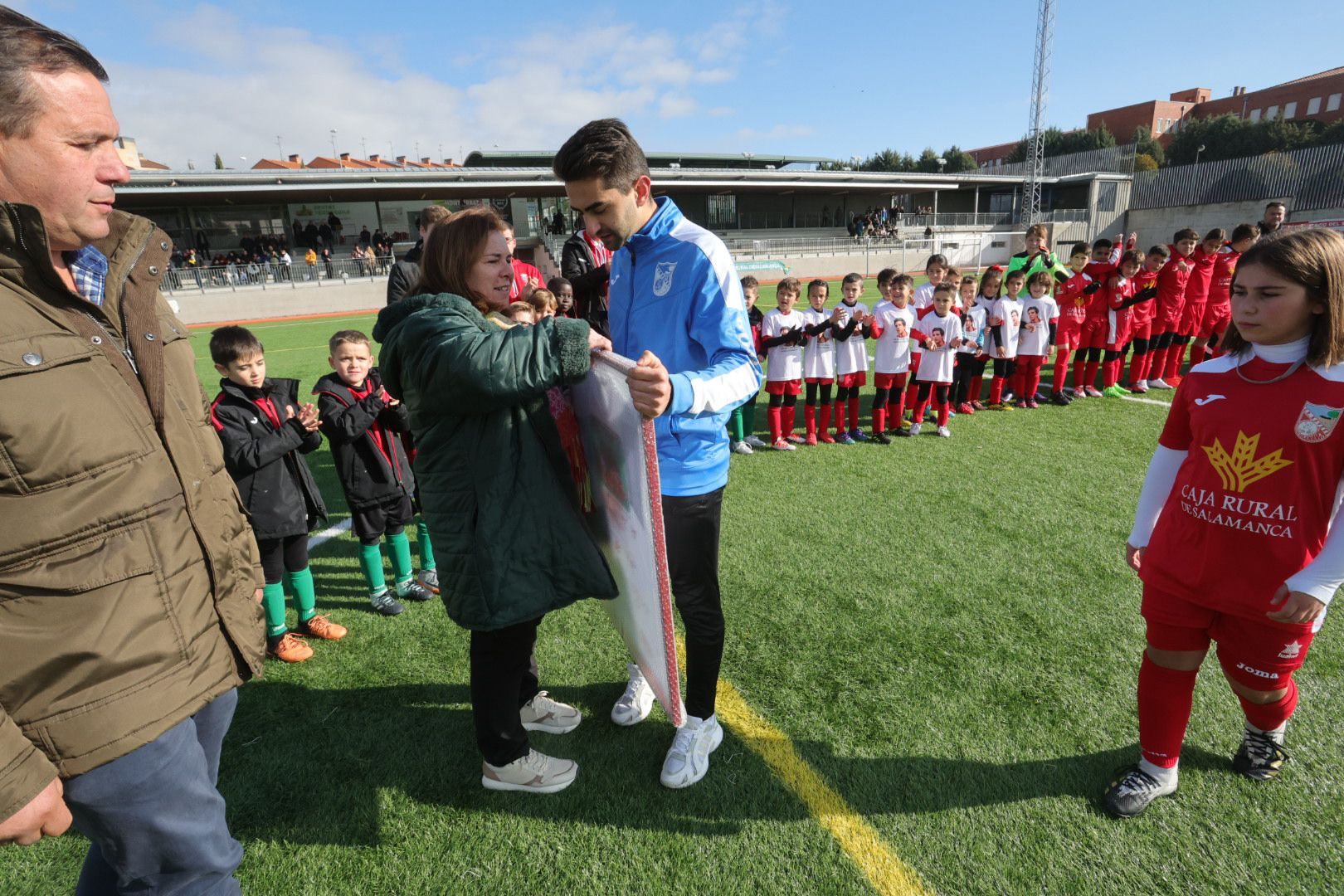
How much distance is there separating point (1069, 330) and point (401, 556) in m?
8.39

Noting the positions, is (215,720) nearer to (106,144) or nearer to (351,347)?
(106,144)

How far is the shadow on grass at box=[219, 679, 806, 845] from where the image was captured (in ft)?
7.39

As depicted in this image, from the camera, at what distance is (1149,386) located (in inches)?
339

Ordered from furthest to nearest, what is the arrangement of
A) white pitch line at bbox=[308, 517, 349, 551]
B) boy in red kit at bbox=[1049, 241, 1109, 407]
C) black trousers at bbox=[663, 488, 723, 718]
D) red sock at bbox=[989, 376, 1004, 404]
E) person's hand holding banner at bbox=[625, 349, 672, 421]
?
boy in red kit at bbox=[1049, 241, 1109, 407] < red sock at bbox=[989, 376, 1004, 404] < white pitch line at bbox=[308, 517, 349, 551] < black trousers at bbox=[663, 488, 723, 718] < person's hand holding banner at bbox=[625, 349, 672, 421]

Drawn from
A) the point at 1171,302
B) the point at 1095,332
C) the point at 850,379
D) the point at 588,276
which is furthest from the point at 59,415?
the point at 1171,302

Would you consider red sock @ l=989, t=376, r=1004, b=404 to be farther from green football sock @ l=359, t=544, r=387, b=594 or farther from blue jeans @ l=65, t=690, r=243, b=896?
blue jeans @ l=65, t=690, r=243, b=896

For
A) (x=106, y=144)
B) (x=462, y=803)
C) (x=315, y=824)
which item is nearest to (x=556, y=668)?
(x=462, y=803)

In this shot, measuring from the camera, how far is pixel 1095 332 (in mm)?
8242

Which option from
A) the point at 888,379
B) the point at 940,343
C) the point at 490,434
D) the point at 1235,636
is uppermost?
the point at 490,434

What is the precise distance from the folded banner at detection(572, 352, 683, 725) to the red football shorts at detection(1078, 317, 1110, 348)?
8404mm

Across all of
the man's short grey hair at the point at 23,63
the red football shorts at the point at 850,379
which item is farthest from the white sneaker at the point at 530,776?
the red football shorts at the point at 850,379

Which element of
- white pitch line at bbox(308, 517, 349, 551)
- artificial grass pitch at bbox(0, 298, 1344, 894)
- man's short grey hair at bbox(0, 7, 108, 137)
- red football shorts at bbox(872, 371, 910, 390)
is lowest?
artificial grass pitch at bbox(0, 298, 1344, 894)

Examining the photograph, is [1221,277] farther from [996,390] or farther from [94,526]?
[94,526]

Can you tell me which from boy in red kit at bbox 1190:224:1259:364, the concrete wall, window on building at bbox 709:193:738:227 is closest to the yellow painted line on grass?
boy in red kit at bbox 1190:224:1259:364
